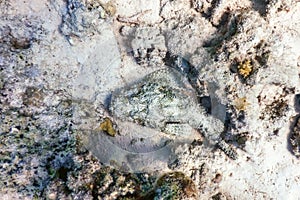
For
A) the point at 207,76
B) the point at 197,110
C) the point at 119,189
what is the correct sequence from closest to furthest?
the point at 119,189 → the point at 207,76 → the point at 197,110

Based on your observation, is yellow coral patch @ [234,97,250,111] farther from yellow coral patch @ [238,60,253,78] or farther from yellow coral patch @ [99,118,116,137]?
yellow coral patch @ [99,118,116,137]

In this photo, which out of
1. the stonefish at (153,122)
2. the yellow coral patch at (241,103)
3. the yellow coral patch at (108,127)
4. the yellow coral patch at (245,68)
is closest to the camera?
the yellow coral patch at (245,68)

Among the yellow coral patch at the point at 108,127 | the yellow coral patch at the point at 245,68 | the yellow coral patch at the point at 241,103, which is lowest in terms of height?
the yellow coral patch at the point at 108,127

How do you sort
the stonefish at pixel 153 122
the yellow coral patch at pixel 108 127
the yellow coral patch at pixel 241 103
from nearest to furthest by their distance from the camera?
the yellow coral patch at pixel 241 103, the stonefish at pixel 153 122, the yellow coral patch at pixel 108 127

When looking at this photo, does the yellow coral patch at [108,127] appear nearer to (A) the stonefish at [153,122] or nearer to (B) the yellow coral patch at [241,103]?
(A) the stonefish at [153,122]

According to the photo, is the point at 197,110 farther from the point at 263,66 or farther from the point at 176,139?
the point at 263,66

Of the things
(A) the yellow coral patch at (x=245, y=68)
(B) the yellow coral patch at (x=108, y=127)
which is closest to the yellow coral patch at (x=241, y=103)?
(A) the yellow coral patch at (x=245, y=68)

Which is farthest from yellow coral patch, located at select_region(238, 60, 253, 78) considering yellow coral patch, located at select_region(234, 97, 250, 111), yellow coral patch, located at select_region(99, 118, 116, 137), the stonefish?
yellow coral patch, located at select_region(99, 118, 116, 137)

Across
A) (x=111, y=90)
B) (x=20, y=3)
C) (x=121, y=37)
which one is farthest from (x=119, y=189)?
(x=20, y=3)

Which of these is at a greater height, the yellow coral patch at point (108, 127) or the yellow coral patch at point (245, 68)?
the yellow coral patch at point (245, 68)
